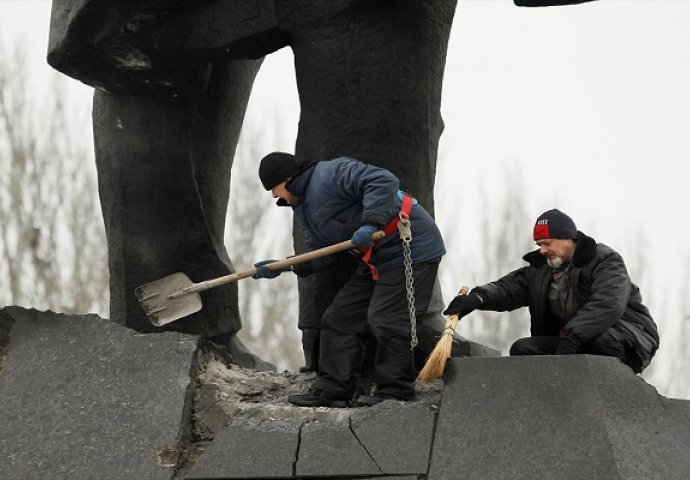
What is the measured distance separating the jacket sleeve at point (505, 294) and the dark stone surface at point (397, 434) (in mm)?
520

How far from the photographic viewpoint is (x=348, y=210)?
418 cm

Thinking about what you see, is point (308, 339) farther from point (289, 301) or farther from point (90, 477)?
point (289, 301)

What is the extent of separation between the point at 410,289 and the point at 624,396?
818 millimetres

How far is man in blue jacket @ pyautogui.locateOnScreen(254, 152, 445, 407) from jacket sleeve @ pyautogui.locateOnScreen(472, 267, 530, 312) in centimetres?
21

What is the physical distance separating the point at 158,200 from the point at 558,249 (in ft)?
6.17

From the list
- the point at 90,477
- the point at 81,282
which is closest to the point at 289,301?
the point at 81,282

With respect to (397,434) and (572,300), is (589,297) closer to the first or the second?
(572,300)

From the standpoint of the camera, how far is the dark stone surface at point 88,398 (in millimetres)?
4078

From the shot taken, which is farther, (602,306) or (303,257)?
(303,257)

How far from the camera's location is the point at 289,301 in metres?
15.5

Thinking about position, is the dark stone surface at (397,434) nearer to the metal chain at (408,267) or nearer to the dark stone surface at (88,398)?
the metal chain at (408,267)

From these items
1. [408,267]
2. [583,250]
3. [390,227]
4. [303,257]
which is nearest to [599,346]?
[583,250]

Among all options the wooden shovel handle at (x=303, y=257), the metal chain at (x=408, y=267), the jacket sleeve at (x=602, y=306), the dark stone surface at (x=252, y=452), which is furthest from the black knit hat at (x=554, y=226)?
the dark stone surface at (x=252, y=452)

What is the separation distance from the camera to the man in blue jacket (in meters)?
4.00
